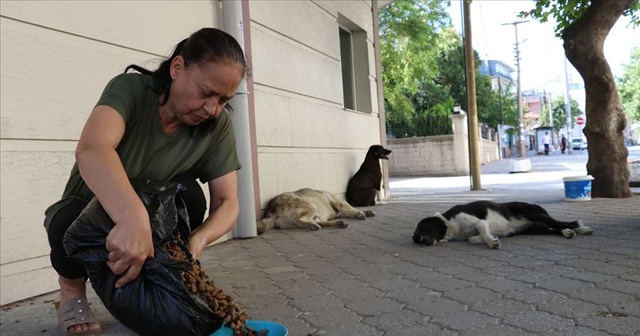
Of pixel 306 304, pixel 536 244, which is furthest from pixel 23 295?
pixel 536 244

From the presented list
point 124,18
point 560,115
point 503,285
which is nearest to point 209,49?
point 503,285

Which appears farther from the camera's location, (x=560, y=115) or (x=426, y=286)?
(x=560, y=115)

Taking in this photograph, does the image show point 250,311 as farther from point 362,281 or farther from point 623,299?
point 623,299

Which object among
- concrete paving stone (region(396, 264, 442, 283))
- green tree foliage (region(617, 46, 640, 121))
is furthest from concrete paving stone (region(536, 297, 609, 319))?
green tree foliage (region(617, 46, 640, 121))

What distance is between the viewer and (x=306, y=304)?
2.98 metres

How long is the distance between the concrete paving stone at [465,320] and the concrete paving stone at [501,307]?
2.6 inches

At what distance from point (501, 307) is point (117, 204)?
1.96 metres

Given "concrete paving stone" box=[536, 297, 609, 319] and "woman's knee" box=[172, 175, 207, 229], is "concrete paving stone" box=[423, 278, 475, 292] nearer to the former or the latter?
"concrete paving stone" box=[536, 297, 609, 319]

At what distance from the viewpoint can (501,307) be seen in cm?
271

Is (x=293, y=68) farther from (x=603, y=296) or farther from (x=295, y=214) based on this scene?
(x=603, y=296)

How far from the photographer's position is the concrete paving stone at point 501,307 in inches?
103

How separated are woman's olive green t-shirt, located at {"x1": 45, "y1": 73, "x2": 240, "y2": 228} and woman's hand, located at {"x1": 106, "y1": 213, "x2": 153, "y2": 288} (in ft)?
1.81

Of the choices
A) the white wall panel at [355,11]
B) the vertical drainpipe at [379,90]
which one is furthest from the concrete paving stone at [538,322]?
the vertical drainpipe at [379,90]

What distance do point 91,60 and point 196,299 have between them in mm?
2812
